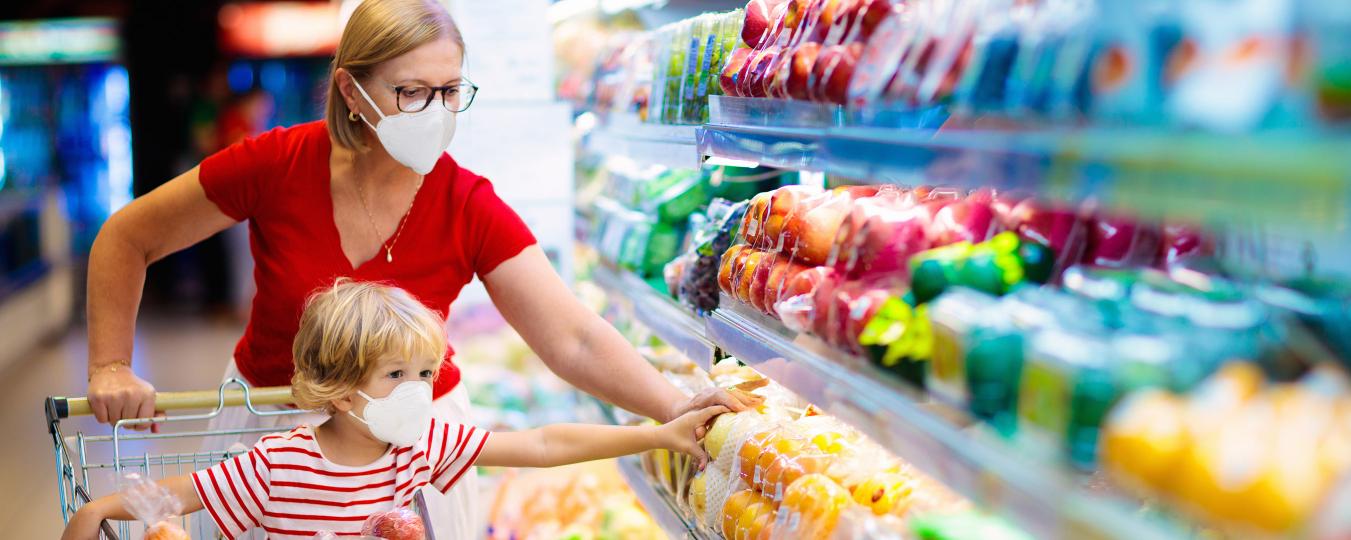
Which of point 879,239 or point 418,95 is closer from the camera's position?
point 879,239

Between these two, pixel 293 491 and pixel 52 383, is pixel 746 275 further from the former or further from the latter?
pixel 52 383

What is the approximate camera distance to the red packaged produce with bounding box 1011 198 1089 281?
1411mm

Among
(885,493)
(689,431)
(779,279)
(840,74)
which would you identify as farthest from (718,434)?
(840,74)

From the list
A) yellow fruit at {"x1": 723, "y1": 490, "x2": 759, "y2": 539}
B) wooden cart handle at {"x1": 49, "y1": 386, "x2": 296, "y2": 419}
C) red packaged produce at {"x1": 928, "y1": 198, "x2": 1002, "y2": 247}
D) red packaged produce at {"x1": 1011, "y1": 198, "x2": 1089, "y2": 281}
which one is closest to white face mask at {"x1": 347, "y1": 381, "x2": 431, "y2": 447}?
wooden cart handle at {"x1": 49, "y1": 386, "x2": 296, "y2": 419}

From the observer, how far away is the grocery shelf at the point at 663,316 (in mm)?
2494

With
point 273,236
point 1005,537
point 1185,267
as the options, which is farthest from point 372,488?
point 1185,267

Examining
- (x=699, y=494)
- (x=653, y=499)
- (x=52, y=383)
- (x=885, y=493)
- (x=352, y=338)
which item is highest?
(x=352, y=338)

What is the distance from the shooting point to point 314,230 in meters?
2.43

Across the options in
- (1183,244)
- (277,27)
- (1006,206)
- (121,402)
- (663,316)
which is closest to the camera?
(1183,244)

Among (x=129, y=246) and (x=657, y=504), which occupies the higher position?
(x=129, y=246)

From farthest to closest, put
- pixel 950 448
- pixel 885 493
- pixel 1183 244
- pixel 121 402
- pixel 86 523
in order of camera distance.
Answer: pixel 121 402 → pixel 86 523 → pixel 885 493 → pixel 1183 244 → pixel 950 448

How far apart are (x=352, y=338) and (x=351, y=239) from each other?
511 mm

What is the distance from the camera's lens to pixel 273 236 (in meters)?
2.45

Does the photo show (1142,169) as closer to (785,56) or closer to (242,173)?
(785,56)
